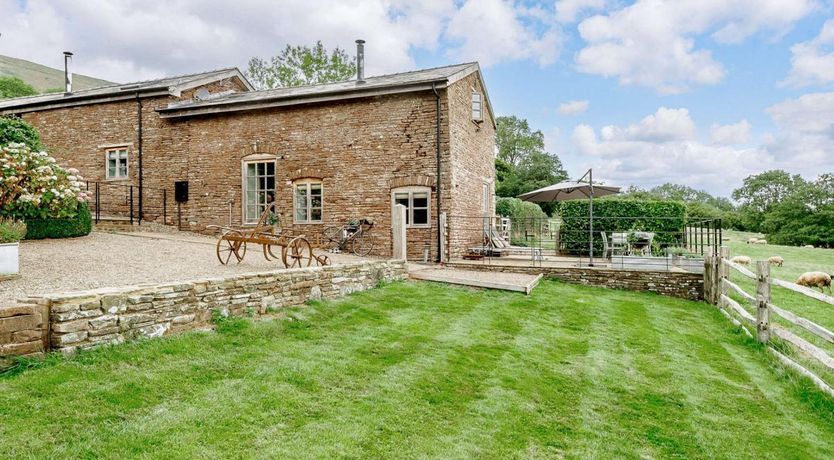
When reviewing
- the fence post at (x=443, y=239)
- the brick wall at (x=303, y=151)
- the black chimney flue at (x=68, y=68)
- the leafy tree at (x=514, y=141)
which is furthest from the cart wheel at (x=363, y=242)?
the leafy tree at (x=514, y=141)

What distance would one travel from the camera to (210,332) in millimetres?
5344

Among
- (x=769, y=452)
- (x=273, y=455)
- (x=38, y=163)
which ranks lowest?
(x=769, y=452)

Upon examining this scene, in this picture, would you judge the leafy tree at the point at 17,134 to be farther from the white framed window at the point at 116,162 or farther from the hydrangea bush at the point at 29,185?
the white framed window at the point at 116,162

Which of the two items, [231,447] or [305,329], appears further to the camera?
[305,329]

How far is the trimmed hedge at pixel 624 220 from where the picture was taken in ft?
47.0

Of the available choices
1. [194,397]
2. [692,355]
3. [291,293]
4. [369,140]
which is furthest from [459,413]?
[369,140]

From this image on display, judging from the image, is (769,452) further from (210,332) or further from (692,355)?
(210,332)

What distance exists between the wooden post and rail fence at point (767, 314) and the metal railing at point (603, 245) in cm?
118

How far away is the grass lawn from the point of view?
130 inches

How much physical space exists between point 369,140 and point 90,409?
10.7 meters

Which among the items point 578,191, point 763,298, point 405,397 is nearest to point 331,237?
point 578,191

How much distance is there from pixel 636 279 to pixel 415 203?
5.83 metres

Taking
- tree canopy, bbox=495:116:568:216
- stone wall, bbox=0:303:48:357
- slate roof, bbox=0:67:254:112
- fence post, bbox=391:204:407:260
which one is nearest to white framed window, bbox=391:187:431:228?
fence post, bbox=391:204:407:260

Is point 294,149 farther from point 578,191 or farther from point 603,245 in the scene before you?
point 603,245
